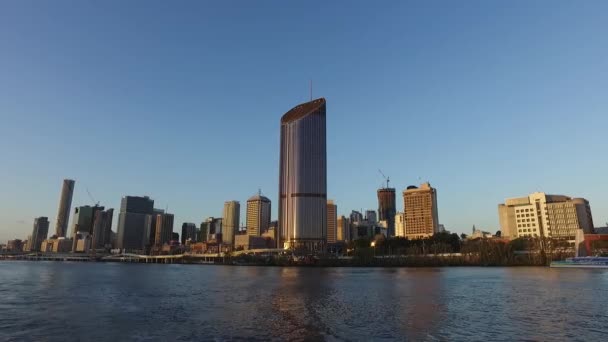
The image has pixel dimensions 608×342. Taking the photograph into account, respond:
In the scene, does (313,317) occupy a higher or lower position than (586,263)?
lower

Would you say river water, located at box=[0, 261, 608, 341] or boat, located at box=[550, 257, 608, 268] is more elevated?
boat, located at box=[550, 257, 608, 268]

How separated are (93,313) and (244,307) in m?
18.4

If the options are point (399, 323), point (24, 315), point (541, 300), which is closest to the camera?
point (399, 323)

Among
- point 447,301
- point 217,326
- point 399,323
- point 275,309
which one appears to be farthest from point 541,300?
point 217,326

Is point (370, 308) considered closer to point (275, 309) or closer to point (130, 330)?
point (275, 309)

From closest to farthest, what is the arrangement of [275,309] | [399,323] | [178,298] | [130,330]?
[130,330], [399,323], [275,309], [178,298]

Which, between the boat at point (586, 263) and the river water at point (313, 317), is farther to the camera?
the boat at point (586, 263)

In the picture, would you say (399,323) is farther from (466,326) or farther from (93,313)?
(93,313)

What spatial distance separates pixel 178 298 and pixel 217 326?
29689 millimetres

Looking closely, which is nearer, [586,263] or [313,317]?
[313,317]

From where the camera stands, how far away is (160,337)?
1410 inches

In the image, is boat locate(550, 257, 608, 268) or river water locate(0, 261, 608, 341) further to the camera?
boat locate(550, 257, 608, 268)

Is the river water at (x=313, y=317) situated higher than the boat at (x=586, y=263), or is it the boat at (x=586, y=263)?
the boat at (x=586, y=263)

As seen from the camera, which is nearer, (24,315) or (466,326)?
(466,326)
